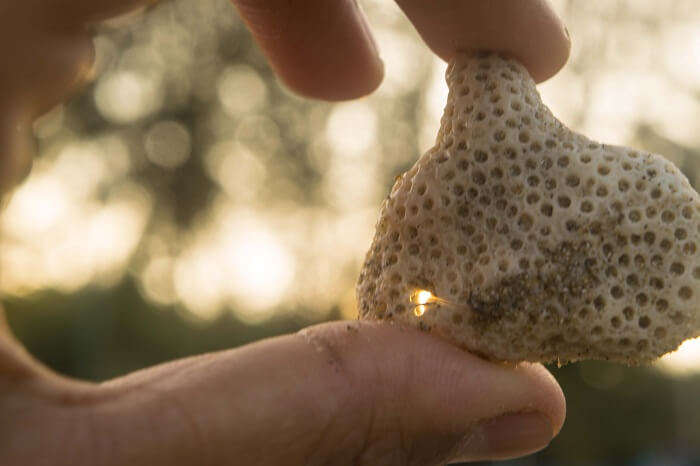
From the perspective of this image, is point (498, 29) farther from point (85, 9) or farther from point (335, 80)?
point (85, 9)

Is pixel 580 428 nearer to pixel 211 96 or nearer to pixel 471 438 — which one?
pixel 211 96

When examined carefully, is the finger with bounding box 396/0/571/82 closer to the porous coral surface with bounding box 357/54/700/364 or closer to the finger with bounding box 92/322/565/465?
the porous coral surface with bounding box 357/54/700/364

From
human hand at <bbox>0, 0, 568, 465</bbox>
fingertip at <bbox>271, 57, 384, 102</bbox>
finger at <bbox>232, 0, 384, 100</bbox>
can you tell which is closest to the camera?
human hand at <bbox>0, 0, 568, 465</bbox>

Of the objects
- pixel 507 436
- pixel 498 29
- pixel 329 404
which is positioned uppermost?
pixel 498 29

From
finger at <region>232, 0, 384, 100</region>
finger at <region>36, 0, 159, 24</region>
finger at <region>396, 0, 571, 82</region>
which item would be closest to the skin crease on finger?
finger at <region>36, 0, 159, 24</region>

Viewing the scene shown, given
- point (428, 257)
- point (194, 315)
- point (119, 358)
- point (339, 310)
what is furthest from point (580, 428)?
point (428, 257)

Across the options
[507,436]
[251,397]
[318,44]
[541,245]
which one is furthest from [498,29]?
[251,397]
